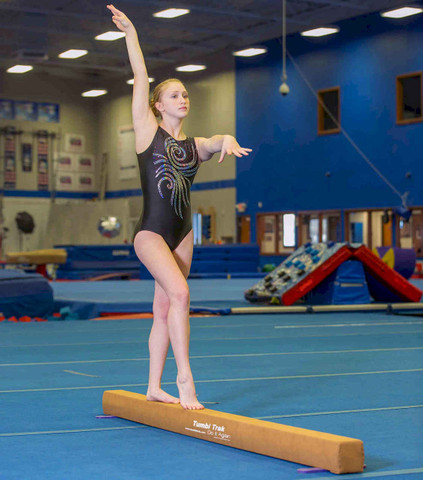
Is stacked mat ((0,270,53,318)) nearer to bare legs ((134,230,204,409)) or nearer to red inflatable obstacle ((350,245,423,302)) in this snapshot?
red inflatable obstacle ((350,245,423,302))

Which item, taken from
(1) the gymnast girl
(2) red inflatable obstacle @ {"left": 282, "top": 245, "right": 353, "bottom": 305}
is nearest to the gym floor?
(1) the gymnast girl

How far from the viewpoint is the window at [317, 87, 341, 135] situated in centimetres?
2436

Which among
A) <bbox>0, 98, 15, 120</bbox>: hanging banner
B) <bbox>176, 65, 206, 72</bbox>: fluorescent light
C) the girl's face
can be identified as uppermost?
<bbox>176, 65, 206, 72</bbox>: fluorescent light

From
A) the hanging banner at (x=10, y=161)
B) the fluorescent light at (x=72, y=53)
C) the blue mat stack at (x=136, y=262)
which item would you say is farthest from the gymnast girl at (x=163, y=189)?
the hanging banner at (x=10, y=161)

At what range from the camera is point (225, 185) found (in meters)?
28.5

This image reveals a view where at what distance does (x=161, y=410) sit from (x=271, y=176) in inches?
914

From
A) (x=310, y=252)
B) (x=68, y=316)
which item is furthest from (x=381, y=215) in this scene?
(x=68, y=316)

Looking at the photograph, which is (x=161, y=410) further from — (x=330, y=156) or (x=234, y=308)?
(x=330, y=156)

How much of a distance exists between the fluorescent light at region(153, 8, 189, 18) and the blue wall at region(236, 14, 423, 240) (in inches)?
Result: 185

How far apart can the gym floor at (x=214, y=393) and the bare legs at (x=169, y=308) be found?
21 centimetres

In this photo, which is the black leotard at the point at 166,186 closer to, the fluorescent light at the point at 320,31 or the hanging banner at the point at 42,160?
the fluorescent light at the point at 320,31

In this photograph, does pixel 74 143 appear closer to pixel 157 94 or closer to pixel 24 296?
pixel 24 296

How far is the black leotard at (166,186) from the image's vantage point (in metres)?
3.82

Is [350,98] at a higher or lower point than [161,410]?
higher
